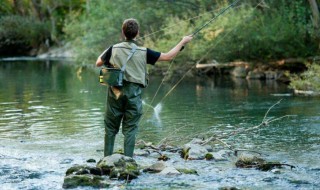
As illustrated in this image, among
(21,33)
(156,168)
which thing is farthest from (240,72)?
Result: (21,33)

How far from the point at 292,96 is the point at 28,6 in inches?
2076

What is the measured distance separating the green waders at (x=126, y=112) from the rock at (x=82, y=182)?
3.65 ft

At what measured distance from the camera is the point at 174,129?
14.0m

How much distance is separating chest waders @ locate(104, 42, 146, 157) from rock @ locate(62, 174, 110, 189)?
3.66 feet

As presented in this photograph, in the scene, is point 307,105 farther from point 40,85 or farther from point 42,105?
point 40,85

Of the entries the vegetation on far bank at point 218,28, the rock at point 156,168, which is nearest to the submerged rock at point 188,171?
the rock at point 156,168

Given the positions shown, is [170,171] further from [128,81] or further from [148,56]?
[148,56]

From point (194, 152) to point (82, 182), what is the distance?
2.45m

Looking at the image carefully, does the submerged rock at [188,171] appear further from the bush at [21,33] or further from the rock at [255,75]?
the bush at [21,33]

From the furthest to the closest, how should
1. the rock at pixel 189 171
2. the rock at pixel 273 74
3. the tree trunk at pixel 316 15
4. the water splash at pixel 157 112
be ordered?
the rock at pixel 273 74 → the tree trunk at pixel 316 15 → the water splash at pixel 157 112 → the rock at pixel 189 171

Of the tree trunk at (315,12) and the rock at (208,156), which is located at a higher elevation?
the tree trunk at (315,12)

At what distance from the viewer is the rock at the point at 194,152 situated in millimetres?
10035

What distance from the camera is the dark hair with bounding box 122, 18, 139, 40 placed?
9.09 meters

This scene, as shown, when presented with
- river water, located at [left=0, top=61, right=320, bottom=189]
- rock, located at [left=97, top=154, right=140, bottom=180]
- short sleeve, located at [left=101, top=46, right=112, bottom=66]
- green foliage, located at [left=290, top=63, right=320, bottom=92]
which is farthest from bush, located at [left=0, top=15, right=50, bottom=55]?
rock, located at [left=97, top=154, right=140, bottom=180]
